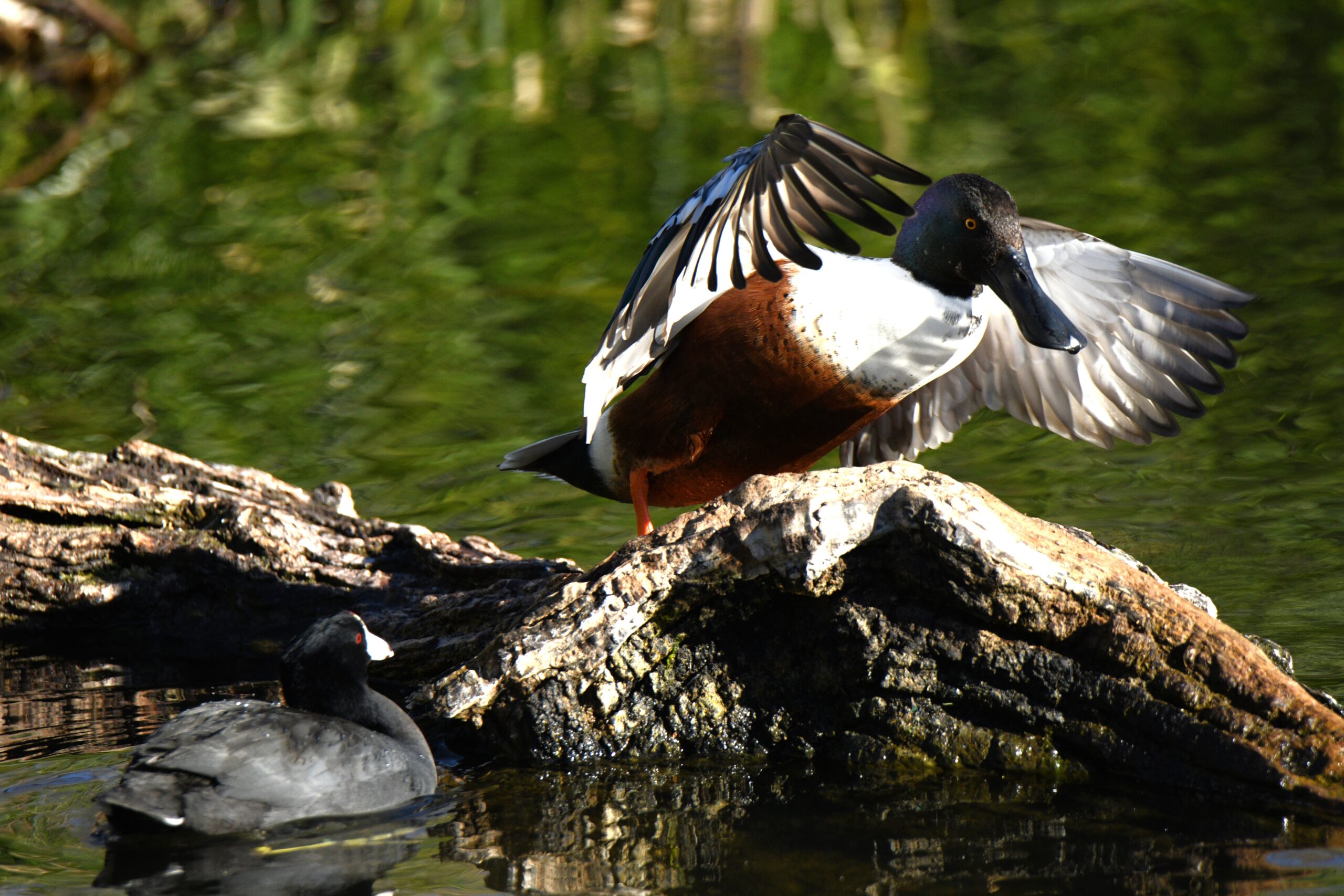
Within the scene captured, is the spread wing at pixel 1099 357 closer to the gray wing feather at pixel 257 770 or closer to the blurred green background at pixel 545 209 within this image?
the blurred green background at pixel 545 209

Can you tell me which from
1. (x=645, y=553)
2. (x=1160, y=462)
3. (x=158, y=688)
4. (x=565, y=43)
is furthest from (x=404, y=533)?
(x=565, y=43)

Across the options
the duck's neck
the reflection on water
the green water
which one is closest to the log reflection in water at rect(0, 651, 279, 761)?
the green water

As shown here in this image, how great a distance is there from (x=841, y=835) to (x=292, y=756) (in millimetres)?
1406

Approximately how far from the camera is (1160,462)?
262 inches

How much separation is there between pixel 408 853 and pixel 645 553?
3.30ft

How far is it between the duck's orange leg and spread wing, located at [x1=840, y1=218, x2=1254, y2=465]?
120 cm

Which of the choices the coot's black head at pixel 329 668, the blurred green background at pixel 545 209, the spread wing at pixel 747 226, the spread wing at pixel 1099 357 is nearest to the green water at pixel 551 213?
the blurred green background at pixel 545 209

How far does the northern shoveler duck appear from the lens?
4.25 metres

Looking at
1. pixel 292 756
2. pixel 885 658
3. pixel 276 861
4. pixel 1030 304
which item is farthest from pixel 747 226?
pixel 276 861

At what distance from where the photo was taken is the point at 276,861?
137 inches

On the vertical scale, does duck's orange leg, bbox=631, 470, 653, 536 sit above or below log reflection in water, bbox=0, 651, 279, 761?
above

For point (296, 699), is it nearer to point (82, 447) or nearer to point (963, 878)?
point (963, 878)

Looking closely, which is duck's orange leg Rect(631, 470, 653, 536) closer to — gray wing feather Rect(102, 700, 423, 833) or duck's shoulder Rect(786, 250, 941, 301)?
duck's shoulder Rect(786, 250, 941, 301)

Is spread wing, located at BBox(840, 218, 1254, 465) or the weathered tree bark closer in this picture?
the weathered tree bark
